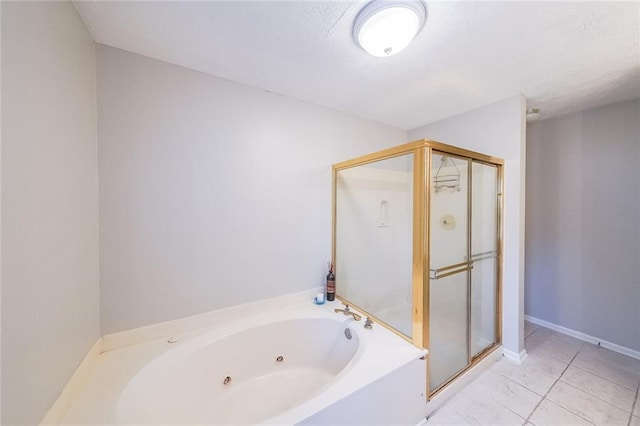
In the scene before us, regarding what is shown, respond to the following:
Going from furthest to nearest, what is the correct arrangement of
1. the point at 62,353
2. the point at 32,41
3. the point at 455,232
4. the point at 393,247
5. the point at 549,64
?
the point at 393,247, the point at 455,232, the point at 549,64, the point at 62,353, the point at 32,41

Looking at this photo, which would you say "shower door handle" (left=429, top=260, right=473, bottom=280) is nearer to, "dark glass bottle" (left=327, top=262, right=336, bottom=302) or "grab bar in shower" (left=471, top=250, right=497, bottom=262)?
"grab bar in shower" (left=471, top=250, right=497, bottom=262)

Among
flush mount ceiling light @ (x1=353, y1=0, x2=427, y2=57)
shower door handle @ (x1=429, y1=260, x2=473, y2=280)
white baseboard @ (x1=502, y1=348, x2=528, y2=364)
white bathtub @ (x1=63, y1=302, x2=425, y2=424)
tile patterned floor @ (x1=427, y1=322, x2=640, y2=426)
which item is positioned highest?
flush mount ceiling light @ (x1=353, y1=0, x2=427, y2=57)

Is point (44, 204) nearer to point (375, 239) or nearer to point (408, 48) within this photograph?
point (408, 48)

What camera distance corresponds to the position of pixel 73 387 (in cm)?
98

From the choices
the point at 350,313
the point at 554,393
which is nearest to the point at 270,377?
the point at 350,313

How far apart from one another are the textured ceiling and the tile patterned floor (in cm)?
215

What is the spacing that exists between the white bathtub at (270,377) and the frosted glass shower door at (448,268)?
33cm

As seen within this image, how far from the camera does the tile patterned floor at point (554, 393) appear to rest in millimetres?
1297

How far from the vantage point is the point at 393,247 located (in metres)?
1.83

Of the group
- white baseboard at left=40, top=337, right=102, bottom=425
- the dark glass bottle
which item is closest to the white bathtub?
white baseboard at left=40, top=337, right=102, bottom=425

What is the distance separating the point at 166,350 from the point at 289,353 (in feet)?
2.68

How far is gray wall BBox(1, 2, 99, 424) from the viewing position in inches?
26.3

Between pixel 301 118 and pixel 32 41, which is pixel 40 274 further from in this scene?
pixel 301 118

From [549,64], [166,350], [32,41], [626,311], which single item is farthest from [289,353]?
[626,311]
